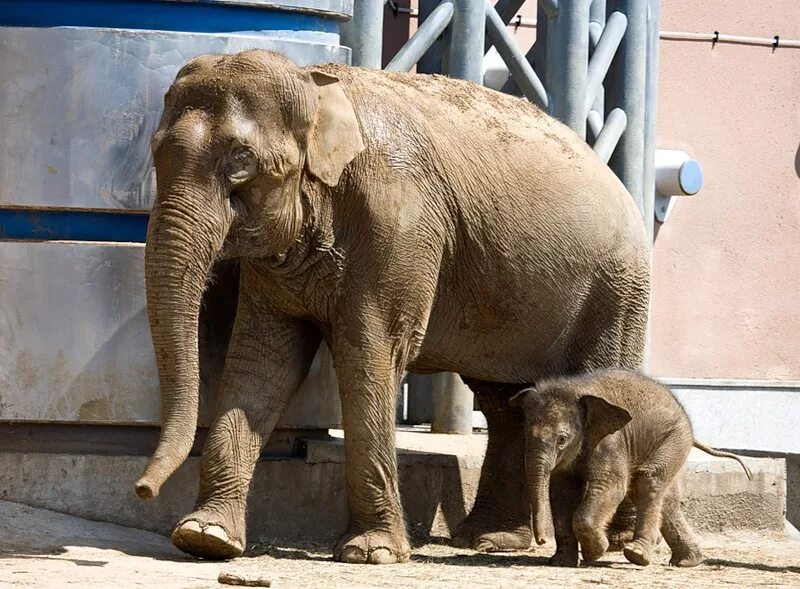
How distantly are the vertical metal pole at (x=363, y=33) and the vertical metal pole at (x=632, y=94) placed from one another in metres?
1.90

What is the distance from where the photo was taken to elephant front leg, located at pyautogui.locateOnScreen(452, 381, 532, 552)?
9.16 m

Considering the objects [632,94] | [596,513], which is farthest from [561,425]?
[632,94]

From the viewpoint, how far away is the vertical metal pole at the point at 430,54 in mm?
10641

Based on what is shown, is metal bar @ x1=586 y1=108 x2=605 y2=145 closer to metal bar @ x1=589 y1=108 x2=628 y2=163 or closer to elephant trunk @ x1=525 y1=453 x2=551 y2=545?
metal bar @ x1=589 y1=108 x2=628 y2=163

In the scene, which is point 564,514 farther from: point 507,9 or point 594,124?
point 507,9

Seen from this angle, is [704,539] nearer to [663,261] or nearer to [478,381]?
[478,381]

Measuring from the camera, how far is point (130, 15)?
8797mm

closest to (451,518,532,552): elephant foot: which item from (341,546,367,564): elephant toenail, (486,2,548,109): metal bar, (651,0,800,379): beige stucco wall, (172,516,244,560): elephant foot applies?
(341,546,367,564): elephant toenail

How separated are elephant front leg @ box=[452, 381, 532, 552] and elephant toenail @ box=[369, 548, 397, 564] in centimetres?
93

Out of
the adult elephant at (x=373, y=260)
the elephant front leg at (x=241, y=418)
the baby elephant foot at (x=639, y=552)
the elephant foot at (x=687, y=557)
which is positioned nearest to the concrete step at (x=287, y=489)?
the adult elephant at (x=373, y=260)

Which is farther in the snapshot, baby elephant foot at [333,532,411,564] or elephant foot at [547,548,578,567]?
elephant foot at [547,548,578,567]

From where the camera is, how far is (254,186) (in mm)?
7859

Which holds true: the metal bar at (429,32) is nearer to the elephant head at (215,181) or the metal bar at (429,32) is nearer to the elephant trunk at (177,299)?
the elephant head at (215,181)

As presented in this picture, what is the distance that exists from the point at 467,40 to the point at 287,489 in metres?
2.71
